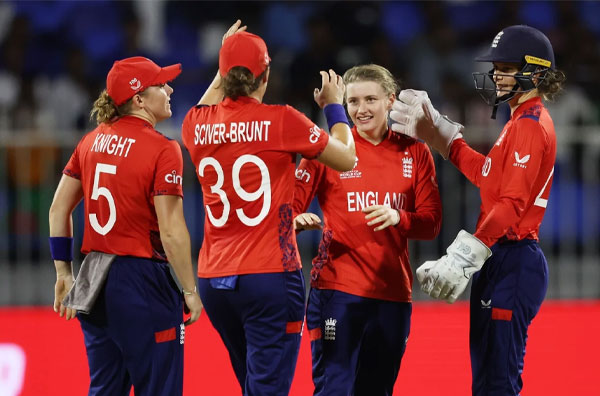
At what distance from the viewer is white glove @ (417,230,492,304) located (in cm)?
435

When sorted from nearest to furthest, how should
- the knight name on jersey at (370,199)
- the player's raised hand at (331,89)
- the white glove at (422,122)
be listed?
the player's raised hand at (331,89)
the knight name on jersey at (370,199)
the white glove at (422,122)

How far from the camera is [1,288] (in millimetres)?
9555

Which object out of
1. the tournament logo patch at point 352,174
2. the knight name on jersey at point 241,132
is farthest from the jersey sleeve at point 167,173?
the tournament logo patch at point 352,174

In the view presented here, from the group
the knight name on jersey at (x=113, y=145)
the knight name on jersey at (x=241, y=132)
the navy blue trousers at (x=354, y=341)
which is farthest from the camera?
the navy blue trousers at (x=354, y=341)

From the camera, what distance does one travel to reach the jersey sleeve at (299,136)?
14.0 feet

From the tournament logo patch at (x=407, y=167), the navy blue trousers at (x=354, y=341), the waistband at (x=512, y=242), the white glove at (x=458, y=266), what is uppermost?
the tournament logo patch at (x=407, y=167)

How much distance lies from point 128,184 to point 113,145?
0.66ft

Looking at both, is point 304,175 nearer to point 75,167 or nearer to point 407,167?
point 407,167

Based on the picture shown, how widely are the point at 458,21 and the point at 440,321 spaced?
5.07 m

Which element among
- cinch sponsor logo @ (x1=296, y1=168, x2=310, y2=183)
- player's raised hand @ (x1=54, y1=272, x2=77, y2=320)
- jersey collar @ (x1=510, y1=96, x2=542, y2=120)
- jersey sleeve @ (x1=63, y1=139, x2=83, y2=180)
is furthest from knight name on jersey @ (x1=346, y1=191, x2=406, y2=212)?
player's raised hand @ (x1=54, y1=272, x2=77, y2=320)

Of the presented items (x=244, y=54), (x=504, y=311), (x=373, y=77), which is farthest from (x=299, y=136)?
(x=504, y=311)

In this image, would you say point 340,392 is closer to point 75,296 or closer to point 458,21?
point 75,296

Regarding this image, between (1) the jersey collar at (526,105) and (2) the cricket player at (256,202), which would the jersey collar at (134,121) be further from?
(1) the jersey collar at (526,105)

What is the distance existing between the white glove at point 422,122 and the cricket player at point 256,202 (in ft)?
2.13
